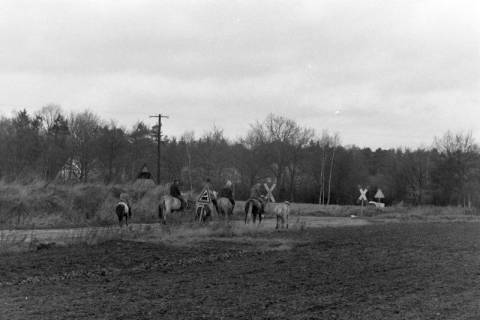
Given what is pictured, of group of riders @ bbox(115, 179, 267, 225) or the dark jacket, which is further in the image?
the dark jacket

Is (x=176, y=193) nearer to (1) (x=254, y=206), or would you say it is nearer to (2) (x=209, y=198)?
(2) (x=209, y=198)

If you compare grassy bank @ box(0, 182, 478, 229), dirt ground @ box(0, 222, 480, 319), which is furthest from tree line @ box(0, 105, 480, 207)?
dirt ground @ box(0, 222, 480, 319)

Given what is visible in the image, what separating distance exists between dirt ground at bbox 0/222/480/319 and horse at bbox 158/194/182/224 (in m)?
7.82

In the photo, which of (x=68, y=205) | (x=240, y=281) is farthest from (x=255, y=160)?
(x=240, y=281)

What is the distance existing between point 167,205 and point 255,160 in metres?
61.6

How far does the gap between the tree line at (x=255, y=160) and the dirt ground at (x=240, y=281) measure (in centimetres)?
5711

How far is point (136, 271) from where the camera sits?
13.4m

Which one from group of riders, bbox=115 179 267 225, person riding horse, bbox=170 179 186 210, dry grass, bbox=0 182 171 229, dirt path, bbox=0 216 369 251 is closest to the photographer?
dirt path, bbox=0 216 369 251

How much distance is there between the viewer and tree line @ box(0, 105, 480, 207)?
3078 inches

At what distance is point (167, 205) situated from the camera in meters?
28.5

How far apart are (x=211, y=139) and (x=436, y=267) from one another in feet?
246

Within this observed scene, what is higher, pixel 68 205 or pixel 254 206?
pixel 254 206

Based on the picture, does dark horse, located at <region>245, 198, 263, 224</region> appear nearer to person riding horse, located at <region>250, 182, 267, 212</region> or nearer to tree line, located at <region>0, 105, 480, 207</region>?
person riding horse, located at <region>250, 182, 267, 212</region>

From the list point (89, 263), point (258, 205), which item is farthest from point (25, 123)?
point (89, 263)
